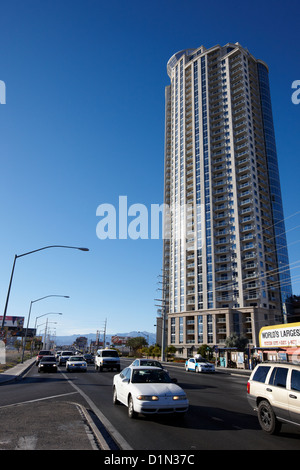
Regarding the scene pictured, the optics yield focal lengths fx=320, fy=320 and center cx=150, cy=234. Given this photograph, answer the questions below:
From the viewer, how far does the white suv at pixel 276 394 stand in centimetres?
688

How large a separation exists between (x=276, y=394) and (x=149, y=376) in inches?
150

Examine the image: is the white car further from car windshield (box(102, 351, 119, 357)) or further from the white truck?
car windshield (box(102, 351, 119, 357))

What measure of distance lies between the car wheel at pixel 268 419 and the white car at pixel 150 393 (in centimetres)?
185

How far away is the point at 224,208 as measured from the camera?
84000 mm

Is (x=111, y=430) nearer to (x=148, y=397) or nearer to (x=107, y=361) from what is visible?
(x=148, y=397)

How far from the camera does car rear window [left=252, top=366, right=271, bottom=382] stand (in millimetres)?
8250

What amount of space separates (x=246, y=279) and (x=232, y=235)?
11.9 meters

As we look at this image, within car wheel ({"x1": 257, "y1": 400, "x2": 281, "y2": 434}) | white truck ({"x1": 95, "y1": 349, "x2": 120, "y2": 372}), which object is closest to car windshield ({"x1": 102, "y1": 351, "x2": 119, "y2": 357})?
white truck ({"x1": 95, "y1": 349, "x2": 120, "y2": 372})

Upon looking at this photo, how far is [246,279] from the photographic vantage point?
249 ft

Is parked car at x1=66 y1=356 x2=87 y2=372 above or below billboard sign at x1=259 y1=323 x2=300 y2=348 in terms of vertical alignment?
below

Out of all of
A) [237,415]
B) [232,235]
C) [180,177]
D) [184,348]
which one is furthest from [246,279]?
[237,415]

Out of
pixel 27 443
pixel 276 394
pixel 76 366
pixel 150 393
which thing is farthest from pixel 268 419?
pixel 76 366

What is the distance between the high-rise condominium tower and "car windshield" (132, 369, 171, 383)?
64637mm
